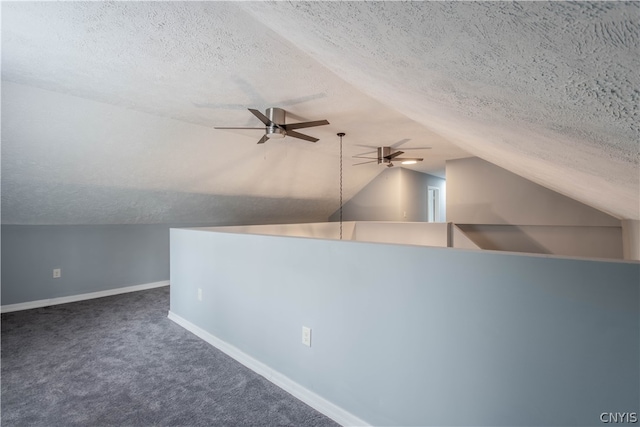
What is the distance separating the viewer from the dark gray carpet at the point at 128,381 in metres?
1.91

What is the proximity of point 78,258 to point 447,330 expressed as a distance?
5.30 meters

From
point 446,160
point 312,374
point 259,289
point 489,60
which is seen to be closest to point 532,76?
point 489,60

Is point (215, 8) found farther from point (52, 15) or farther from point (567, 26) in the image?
point (567, 26)

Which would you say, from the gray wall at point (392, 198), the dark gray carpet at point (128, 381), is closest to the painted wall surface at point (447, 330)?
the dark gray carpet at point (128, 381)

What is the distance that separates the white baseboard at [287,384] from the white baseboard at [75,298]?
2.53 m

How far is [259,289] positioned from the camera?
2.43 m

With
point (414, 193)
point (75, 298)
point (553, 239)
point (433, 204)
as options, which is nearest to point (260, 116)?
point (75, 298)

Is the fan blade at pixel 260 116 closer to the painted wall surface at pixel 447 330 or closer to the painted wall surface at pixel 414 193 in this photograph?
the painted wall surface at pixel 447 330

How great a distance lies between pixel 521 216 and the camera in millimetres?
4953

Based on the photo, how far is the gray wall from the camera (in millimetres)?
6742

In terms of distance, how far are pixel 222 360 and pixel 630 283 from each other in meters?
2.77

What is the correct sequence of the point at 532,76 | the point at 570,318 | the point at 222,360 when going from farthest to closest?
1. the point at 222,360
2. the point at 570,318
3. the point at 532,76

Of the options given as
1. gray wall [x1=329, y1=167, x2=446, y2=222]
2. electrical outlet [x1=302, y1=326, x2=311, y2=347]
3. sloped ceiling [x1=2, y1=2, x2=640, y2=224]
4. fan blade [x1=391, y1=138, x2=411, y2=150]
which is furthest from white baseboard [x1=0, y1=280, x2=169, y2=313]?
fan blade [x1=391, y1=138, x2=411, y2=150]

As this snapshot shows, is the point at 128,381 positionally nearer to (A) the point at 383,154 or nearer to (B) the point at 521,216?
(A) the point at 383,154
